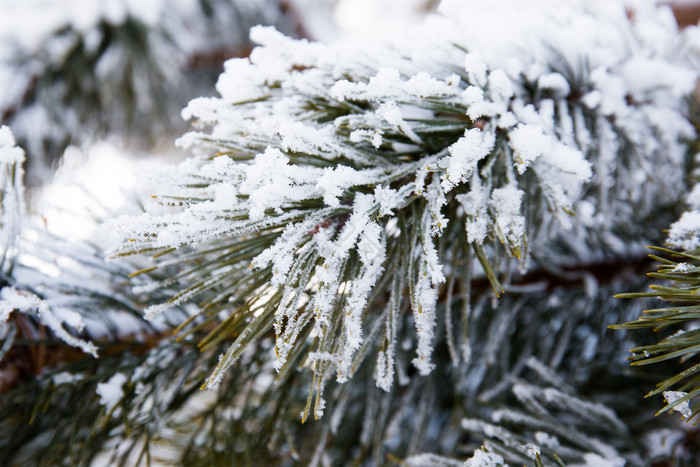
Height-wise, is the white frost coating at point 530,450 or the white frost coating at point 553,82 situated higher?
the white frost coating at point 553,82

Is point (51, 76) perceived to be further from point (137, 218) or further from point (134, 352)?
point (137, 218)

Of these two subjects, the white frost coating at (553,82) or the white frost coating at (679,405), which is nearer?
the white frost coating at (679,405)

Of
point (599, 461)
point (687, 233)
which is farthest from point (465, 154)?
point (599, 461)

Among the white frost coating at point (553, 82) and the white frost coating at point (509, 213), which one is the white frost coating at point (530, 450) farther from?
the white frost coating at point (553, 82)

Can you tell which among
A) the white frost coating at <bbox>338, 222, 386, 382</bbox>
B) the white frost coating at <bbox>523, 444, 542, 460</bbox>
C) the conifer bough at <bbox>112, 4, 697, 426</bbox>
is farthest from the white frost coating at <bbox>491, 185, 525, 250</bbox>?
the white frost coating at <bbox>523, 444, 542, 460</bbox>

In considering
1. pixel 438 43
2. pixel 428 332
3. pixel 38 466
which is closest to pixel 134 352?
pixel 38 466

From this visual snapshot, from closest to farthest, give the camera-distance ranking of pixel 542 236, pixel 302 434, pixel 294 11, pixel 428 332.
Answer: pixel 428 332, pixel 542 236, pixel 302 434, pixel 294 11

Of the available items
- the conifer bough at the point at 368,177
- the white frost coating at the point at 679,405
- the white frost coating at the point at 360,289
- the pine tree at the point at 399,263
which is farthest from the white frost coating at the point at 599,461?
the white frost coating at the point at 360,289
